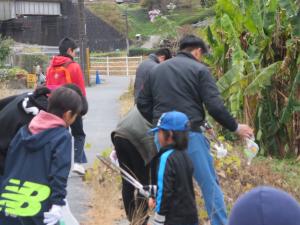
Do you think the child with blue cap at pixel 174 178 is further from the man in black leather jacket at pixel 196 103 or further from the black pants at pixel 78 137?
the black pants at pixel 78 137

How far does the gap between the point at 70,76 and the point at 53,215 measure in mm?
4515

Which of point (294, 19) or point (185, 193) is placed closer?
point (185, 193)

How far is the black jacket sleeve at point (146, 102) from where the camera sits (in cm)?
583

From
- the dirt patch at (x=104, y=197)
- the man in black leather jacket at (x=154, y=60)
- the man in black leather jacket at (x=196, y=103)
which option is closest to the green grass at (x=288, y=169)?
the dirt patch at (x=104, y=197)

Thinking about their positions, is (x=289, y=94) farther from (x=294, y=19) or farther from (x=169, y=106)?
(x=169, y=106)

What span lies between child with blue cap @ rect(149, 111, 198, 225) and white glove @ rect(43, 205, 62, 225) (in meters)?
0.97

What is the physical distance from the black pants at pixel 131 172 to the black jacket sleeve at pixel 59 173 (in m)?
1.70

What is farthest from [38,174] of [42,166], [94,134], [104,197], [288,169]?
[94,134]

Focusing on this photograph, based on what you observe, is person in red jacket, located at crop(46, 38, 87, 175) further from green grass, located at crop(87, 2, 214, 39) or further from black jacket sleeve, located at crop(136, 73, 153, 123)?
green grass, located at crop(87, 2, 214, 39)

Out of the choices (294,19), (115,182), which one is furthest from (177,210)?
(294,19)

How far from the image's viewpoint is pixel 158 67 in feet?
18.8

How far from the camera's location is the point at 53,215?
417cm

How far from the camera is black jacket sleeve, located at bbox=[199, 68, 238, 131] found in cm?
550

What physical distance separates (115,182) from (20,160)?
3585mm
